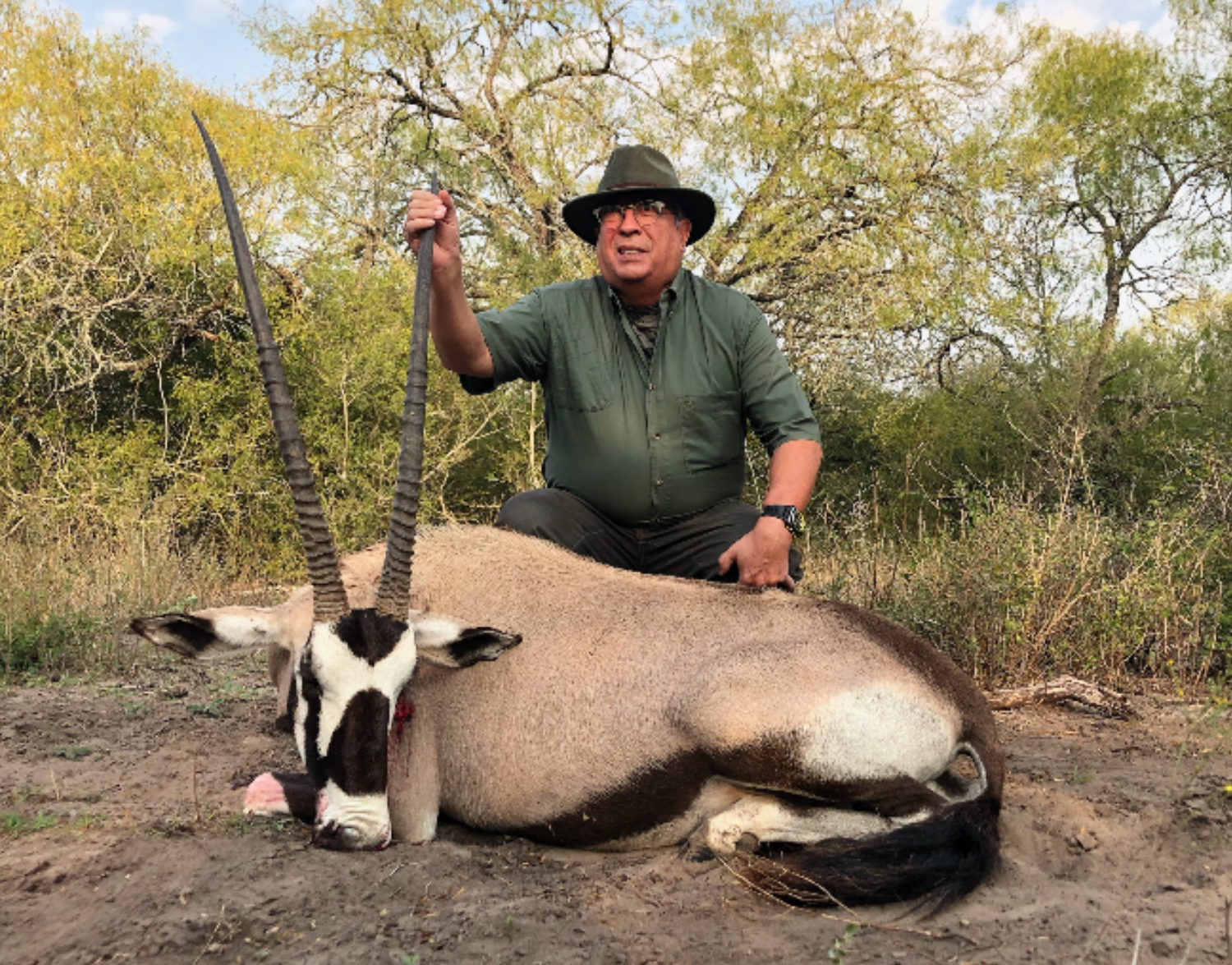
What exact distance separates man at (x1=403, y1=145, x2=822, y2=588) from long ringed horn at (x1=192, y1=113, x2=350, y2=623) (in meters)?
1.20

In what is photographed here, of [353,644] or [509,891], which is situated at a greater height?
[353,644]

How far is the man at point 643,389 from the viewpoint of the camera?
16.2 feet

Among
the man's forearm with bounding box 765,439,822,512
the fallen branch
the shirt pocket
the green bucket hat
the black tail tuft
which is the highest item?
the green bucket hat

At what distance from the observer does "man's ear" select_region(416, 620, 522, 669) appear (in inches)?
142

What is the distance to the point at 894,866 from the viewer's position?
307 cm

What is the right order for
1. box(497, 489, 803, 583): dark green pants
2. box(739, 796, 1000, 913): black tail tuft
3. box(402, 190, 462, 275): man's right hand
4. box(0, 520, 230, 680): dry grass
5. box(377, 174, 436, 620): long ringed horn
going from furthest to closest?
box(0, 520, 230, 680): dry grass → box(497, 489, 803, 583): dark green pants → box(402, 190, 462, 275): man's right hand → box(377, 174, 436, 620): long ringed horn → box(739, 796, 1000, 913): black tail tuft

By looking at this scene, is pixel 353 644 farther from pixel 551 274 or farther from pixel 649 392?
pixel 551 274

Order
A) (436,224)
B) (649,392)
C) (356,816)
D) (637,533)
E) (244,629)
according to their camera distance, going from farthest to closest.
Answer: (637,533) → (649,392) → (436,224) → (244,629) → (356,816)

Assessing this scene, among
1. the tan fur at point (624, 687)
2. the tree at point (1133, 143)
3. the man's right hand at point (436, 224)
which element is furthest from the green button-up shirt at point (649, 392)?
the tree at point (1133, 143)

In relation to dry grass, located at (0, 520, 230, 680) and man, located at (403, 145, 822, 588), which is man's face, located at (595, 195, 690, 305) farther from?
dry grass, located at (0, 520, 230, 680)

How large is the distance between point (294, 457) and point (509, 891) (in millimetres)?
1610

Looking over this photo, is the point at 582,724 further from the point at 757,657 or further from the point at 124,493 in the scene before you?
the point at 124,493

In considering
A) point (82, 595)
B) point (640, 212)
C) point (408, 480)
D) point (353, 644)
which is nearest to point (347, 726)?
point (353, 644)

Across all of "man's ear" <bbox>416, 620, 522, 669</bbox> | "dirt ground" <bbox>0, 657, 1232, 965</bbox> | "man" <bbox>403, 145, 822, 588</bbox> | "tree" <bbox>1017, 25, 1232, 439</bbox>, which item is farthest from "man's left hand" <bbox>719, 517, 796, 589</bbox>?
"tree" <bbox>1017, 25, 1232, 439</bbox>
